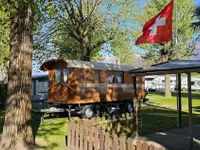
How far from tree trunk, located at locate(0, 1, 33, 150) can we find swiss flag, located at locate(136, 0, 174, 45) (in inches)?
152

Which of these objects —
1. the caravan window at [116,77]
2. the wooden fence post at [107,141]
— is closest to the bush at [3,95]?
the caravan window at [116,77]

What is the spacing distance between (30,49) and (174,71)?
4234 mm

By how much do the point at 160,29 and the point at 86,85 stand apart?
694 centimetres

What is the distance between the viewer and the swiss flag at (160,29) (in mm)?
8430

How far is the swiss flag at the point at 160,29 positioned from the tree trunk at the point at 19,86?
3867mm

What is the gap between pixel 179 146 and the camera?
770 cm

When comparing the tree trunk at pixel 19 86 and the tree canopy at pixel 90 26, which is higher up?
the tree canopy at pixel 90 26

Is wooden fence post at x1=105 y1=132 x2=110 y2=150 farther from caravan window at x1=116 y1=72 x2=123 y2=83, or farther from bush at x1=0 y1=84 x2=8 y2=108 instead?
bush at x1=0 y1=84 x2=8 y2=108

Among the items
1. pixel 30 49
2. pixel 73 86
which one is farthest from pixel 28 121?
pixel 73 86

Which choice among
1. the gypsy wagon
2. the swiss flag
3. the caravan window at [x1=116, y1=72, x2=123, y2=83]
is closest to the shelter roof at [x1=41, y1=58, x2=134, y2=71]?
the gypsy wagon

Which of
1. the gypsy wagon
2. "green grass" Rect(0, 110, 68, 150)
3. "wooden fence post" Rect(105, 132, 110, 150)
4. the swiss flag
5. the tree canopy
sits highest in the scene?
the tree canopy

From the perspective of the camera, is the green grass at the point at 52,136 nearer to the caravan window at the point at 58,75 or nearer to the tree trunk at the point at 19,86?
the tree trunk at the point at 19,86

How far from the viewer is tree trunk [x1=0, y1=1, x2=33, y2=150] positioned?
7.14m

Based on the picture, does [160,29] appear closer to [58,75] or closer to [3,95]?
[58,75]
